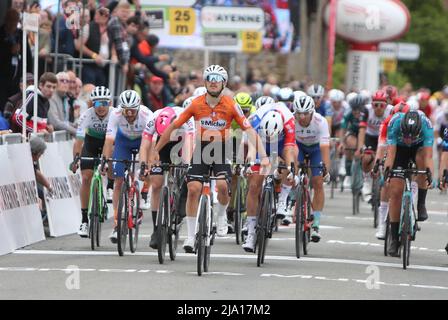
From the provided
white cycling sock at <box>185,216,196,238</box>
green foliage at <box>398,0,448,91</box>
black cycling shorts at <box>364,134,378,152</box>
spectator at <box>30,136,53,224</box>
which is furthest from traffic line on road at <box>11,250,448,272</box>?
green foliage at <box>398,0,448,91</box>

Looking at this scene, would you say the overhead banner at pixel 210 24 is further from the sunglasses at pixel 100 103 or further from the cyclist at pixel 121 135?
the cyclist at pixel 121 135

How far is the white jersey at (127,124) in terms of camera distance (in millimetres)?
17188

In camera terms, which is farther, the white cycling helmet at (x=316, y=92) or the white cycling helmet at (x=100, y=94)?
the white cycling helmet at (x=316, y=92)

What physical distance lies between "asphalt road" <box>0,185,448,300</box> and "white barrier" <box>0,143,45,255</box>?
0.20 metres

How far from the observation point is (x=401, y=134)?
16.6 m

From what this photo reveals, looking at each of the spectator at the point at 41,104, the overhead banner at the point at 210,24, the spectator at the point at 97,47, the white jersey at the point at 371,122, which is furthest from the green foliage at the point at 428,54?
the spectator at the point at 41,104

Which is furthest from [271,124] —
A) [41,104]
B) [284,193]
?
[41,104]

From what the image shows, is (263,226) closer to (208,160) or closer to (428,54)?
(208,160)

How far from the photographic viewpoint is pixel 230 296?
13016 mm

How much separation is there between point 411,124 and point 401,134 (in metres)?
0.32

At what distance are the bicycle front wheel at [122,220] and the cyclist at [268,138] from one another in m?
1.35

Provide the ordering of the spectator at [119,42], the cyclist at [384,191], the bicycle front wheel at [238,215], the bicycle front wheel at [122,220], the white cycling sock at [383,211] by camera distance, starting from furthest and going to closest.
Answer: the spectator at [119,42] < the bicycle front wheel at [238,215] < the white cycling sock at [383,211] < the cyclist at [384,191] < the bicycle front wheel at [122,220]

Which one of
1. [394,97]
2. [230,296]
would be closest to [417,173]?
[230,296]
